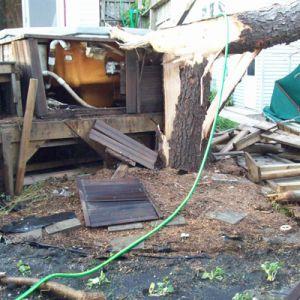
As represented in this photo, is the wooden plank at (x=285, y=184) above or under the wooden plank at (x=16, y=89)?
under

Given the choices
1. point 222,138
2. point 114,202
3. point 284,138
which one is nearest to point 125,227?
point 114,202

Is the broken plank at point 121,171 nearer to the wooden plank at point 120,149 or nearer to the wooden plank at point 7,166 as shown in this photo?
the wooden plank at point 120,149

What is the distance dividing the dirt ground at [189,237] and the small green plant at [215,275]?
0.26ft

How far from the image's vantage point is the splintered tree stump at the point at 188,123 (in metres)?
6.62

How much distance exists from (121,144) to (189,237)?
2.59 m

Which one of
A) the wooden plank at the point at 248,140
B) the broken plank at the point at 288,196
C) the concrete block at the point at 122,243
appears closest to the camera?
the concrete block at the point at 122,243

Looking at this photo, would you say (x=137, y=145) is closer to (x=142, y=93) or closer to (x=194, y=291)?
(x=142, y=93)

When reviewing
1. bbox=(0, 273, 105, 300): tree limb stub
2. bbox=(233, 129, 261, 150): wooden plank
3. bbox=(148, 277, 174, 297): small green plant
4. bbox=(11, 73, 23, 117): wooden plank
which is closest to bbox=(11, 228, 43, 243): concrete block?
bbox=(0, 273, 105, 300): tree limb stub

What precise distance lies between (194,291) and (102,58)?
4.89m

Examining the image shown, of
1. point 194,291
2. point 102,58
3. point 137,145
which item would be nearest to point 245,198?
point 137,145

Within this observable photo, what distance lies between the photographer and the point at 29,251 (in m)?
4.57

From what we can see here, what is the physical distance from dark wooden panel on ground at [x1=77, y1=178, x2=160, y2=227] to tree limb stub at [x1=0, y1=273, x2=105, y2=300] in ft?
4.49

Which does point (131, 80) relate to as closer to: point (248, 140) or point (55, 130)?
point (55, 130)

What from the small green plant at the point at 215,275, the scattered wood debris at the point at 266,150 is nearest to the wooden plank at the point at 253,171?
the scattered wood debris at the point at 266,150
